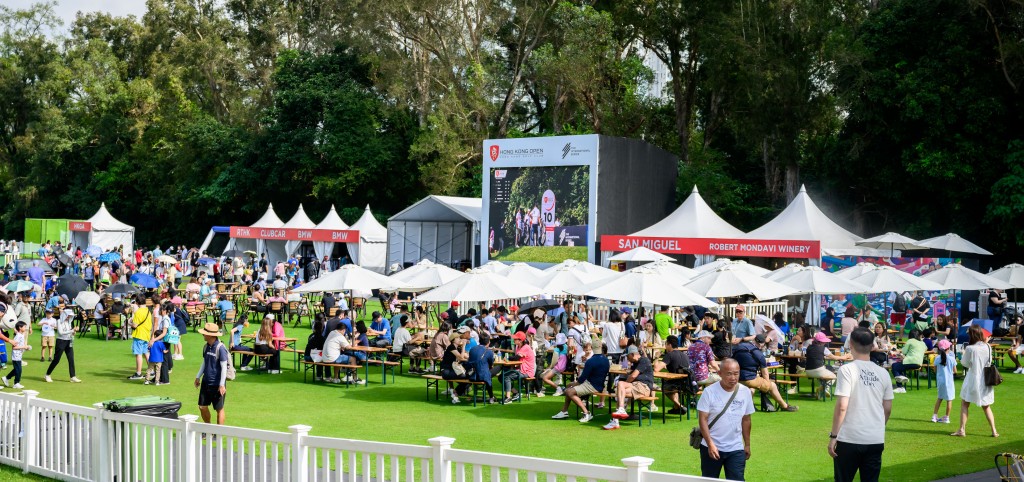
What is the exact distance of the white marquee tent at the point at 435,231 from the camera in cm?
3869

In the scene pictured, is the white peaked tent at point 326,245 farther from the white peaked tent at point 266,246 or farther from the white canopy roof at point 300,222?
the white peaked tent at point 266,246

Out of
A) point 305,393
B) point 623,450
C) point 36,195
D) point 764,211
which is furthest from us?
point 36,195

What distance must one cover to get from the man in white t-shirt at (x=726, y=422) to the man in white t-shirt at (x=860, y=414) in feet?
2.15

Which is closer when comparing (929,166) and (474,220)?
(929,166)

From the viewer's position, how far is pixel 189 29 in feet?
213

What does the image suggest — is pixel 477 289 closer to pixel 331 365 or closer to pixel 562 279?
pixel 331 365

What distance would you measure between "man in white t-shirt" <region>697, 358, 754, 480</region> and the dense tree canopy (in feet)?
92.6

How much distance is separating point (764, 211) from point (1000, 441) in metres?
32.8

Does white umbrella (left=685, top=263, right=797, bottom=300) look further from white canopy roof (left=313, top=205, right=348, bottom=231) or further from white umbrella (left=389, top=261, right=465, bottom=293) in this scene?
white canopy roof (left=313, top=205, right=348, bottom=231)

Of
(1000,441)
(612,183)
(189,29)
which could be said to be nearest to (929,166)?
(612,183)

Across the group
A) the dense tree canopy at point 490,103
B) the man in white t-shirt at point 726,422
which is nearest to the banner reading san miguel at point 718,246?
the dense tree canopy at point 490,103

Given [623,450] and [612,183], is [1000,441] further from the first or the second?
[612,183]

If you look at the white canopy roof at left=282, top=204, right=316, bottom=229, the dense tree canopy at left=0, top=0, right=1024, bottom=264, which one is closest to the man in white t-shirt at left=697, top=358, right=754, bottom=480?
the dense tree canopy at left=0, top=0, right=1024, bottom=264

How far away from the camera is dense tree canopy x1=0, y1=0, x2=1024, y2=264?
112 ft
